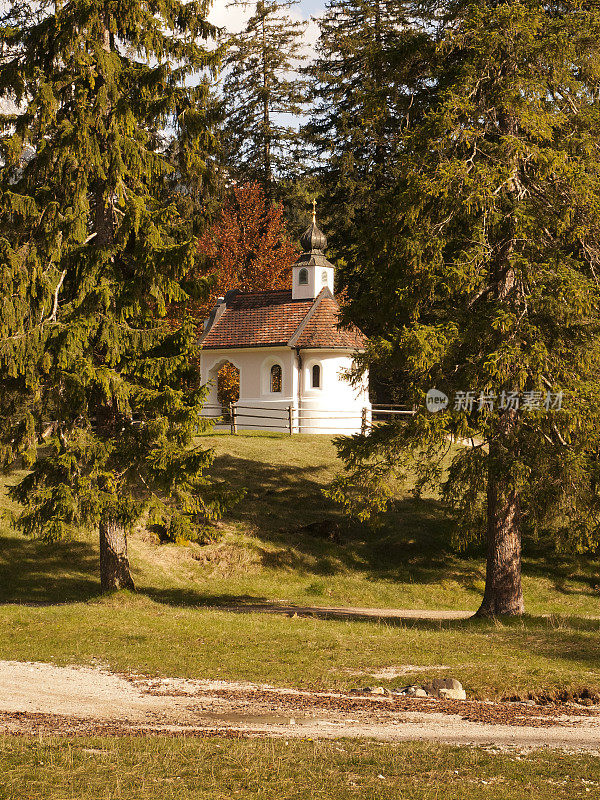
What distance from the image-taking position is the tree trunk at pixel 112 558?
Answer: 1783 cm

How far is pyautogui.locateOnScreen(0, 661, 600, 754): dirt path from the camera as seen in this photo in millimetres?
8828

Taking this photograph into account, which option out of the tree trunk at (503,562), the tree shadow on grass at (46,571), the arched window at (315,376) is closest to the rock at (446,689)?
the tree trunk at (503,562)

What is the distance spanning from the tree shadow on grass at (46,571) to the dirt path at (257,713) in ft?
24.5

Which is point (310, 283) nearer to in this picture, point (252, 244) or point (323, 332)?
point (323, 332)

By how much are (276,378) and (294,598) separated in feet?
62.7

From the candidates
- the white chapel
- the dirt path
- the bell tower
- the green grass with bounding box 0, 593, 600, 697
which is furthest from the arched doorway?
the dirt path

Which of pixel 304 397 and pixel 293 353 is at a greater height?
pixel 293 353

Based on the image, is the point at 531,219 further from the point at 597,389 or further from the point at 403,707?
the point at 403,707

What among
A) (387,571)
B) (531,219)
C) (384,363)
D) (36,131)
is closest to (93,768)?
(384,363)

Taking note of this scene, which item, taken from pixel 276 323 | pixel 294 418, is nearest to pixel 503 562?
pixel 294 418

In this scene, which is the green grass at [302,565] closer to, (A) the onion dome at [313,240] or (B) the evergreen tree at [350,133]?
(B) the evergreen tree at [350,133]

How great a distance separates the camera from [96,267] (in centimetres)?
1669

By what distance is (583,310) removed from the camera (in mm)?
14555

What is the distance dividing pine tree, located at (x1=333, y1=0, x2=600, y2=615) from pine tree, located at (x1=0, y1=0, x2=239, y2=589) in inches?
152
